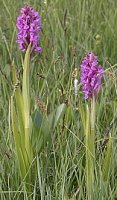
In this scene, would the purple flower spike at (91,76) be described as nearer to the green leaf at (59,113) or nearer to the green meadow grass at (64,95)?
the green meadow grass at (64,95)

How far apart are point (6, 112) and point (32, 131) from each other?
0.29m

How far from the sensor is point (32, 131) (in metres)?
1.40

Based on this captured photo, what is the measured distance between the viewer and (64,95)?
1680 mm

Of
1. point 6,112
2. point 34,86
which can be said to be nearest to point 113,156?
point 6,112

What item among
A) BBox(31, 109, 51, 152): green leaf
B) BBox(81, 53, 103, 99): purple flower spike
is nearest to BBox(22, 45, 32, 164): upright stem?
BBox(31, 109, 51, 152): green leaf

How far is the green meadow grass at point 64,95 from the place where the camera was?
4.38ft

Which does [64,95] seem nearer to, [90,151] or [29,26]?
[29,26]

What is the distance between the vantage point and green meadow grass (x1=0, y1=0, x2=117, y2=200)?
133 cm

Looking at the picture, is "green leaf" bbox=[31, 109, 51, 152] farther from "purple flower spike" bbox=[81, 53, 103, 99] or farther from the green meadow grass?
"purple flower spike" bbox=[81, 53, 103, 99]

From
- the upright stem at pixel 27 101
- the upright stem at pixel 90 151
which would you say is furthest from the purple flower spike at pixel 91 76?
the upright stem at pixel 27 101

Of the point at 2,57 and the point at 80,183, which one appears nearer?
the point at 80,183

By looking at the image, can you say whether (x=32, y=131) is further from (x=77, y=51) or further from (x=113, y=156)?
(x=77, y=51)

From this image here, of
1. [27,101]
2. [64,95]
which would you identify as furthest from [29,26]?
[64,95]

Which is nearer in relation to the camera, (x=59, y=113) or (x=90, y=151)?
(x=90, y=151)
